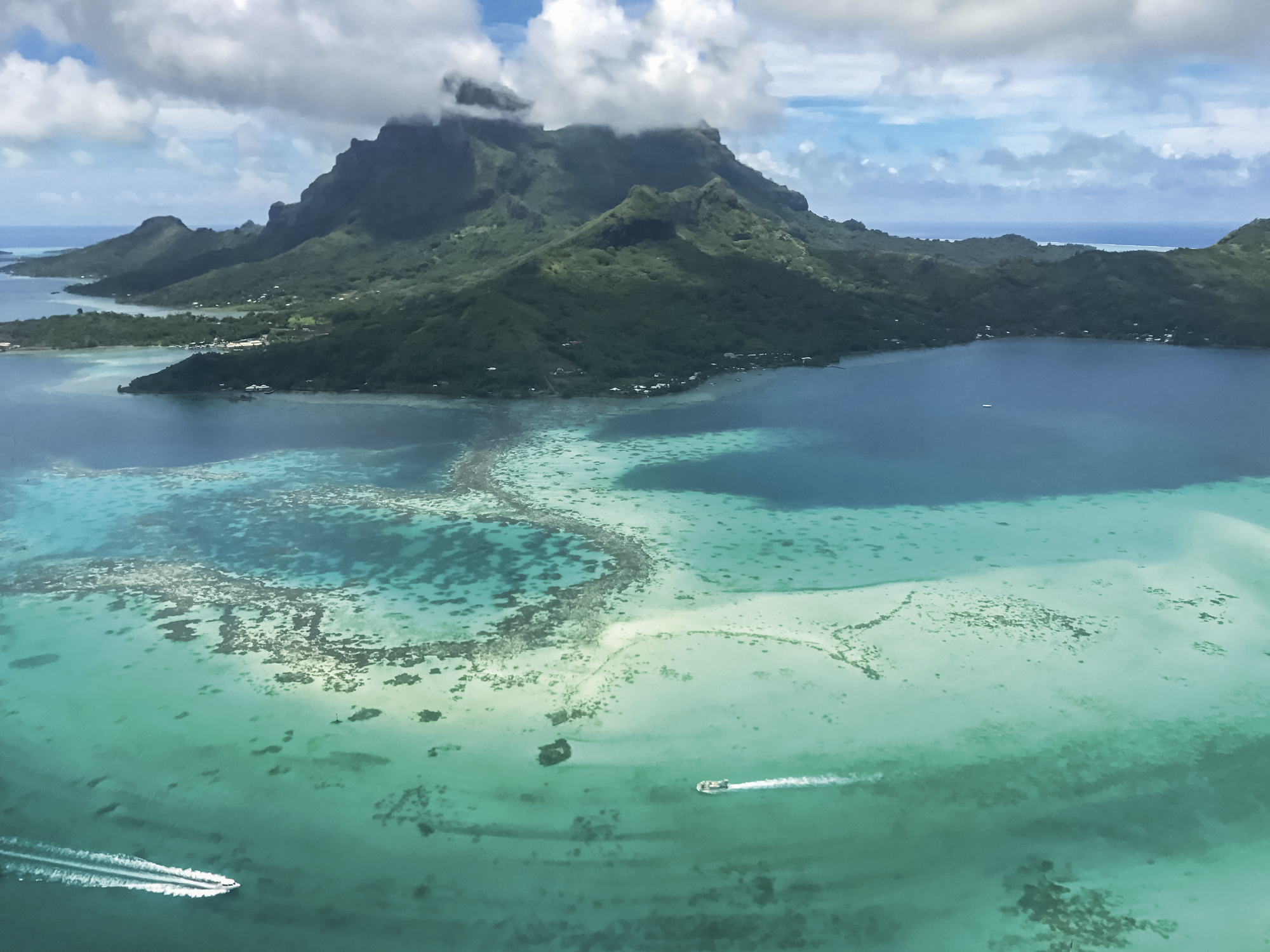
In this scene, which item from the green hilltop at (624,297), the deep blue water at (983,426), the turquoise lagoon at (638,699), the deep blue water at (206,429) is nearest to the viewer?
the turquoise lagoon at (638,699)

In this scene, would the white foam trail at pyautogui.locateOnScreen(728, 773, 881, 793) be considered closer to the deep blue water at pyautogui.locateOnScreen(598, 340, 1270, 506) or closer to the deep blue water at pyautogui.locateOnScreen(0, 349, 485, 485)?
the deep blue water at pyautogui.locateOnScreen(598, 340, 1270, 506)

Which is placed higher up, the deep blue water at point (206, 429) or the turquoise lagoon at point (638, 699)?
the deep blue water at point (206, 429)

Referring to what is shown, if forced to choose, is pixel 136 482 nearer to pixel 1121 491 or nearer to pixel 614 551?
pixel 614 551

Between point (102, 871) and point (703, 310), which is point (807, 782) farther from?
point (703, 310)

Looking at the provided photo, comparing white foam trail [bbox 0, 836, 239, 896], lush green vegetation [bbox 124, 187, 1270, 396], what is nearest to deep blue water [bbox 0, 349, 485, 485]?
lush green vegetation [bbox 124, 187, 1270, 396]

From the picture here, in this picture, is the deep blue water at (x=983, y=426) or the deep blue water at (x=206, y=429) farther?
the deep blue water at (x=206, y=429)

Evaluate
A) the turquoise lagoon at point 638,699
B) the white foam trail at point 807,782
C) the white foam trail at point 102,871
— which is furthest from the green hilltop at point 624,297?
the white foam trail at point 102,871

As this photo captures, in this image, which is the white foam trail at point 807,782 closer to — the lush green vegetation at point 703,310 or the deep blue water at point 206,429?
the deep blue water at point 206,429
